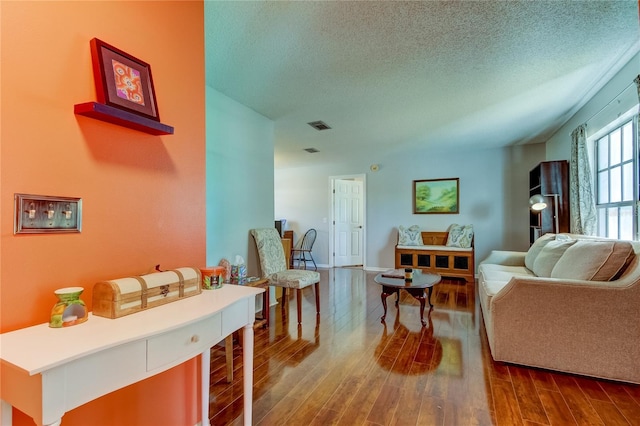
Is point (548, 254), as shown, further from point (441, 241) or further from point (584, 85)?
point (441, 241)

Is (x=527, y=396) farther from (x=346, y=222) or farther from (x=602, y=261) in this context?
(x=346, y=222)

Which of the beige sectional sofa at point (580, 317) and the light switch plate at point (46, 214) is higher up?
the light switch plate at point (46, 214)

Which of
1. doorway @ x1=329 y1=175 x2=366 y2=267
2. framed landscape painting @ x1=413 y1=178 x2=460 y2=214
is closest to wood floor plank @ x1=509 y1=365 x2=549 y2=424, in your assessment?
framed landscape painting @ x1=413 y1=178 x2=460 y2=214

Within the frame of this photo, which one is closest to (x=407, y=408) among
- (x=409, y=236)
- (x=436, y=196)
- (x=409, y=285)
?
(x=409, y=285)

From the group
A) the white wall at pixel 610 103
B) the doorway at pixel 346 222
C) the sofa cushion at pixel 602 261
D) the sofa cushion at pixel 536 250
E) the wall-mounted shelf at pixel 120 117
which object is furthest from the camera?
the doorway at pixel 346 222

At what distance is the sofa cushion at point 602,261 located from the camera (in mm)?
2096

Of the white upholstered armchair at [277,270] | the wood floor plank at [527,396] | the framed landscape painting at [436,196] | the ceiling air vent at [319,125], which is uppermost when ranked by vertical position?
the ceiling air vent at [319,125]

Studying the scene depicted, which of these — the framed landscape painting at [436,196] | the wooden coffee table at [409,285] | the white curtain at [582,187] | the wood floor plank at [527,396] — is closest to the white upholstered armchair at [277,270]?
the wooden coffee table at [409,285]

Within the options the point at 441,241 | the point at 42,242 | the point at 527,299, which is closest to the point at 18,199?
the point at 42,242

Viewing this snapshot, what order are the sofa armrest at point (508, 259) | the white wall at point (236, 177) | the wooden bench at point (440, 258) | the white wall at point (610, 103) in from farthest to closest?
the wooden bench at point (440, 258)
the sofa armrest at point (508, 259)
the white wall at point (236, 177)
the white wall at point (610, 103)

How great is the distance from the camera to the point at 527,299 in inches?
85.7

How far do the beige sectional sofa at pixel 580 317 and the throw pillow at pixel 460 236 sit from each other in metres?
3.11

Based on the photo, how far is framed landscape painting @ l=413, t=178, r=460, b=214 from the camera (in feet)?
19.3

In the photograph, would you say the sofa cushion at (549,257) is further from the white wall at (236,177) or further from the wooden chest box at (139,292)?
the wooden chest box at (139,292)
